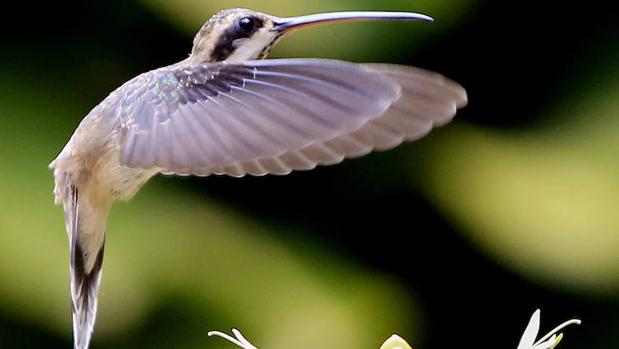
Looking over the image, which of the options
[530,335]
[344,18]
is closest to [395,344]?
Result: [530,335]

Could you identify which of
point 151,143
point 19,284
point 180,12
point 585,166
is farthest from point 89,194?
point 585,166

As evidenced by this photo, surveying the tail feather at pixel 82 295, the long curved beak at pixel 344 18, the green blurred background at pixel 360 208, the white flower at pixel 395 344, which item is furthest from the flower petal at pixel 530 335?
the green blurred background at pixel 360 208

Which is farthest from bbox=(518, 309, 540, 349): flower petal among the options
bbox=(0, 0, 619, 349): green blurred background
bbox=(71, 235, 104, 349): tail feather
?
bbox=(0, 0, 619, 349): green blurred background

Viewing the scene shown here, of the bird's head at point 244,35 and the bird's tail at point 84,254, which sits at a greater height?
the bird's head at point 244,35

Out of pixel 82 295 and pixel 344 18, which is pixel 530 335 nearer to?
pixel 344 18

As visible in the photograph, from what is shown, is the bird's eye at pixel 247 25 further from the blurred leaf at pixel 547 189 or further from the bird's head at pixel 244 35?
the blurred leaf at pixel 547 189

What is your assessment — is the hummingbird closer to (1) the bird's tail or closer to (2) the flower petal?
(1) the bird's tail
